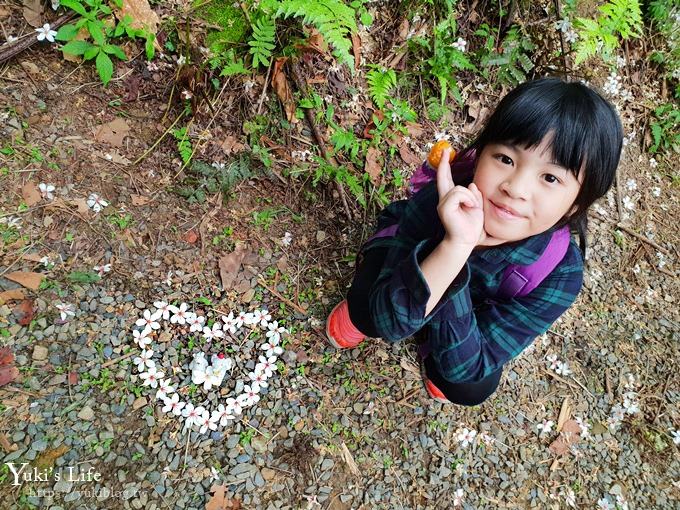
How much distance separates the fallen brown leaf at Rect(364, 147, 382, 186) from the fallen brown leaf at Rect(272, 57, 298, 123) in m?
0.72

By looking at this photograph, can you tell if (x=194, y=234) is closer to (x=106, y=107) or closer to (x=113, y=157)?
(x=113, y=157)

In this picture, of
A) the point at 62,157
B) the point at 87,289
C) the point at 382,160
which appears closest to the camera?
the point at 87,289

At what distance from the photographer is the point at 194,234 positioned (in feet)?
11.3

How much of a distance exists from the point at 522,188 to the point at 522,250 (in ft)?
1.70

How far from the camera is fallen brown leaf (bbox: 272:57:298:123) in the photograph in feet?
12.4

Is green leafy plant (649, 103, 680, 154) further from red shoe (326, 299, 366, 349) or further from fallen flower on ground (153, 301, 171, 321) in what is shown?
fallen flower on ground (153, 301, 171, 321)

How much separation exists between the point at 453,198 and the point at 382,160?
210 centimetres

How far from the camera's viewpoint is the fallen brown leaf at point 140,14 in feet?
11.3

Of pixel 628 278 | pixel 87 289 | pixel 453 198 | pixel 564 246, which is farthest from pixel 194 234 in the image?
pixel 628 278

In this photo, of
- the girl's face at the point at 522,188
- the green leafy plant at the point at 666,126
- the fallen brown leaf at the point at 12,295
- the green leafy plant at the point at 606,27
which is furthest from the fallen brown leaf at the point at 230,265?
the green leafy plant at the point at 666,126

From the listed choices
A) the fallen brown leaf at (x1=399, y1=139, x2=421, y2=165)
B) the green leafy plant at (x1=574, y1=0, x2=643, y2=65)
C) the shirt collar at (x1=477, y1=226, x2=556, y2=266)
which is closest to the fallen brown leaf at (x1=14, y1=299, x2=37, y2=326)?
the shirt collar at (x1=477, y1=226, x2=556, y2=266)

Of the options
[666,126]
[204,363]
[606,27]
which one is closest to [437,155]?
[204,363]

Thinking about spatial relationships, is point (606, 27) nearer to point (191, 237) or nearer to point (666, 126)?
point (666, 126)

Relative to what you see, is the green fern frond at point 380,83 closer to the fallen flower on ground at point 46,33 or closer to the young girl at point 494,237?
the young girl at point 494,237
